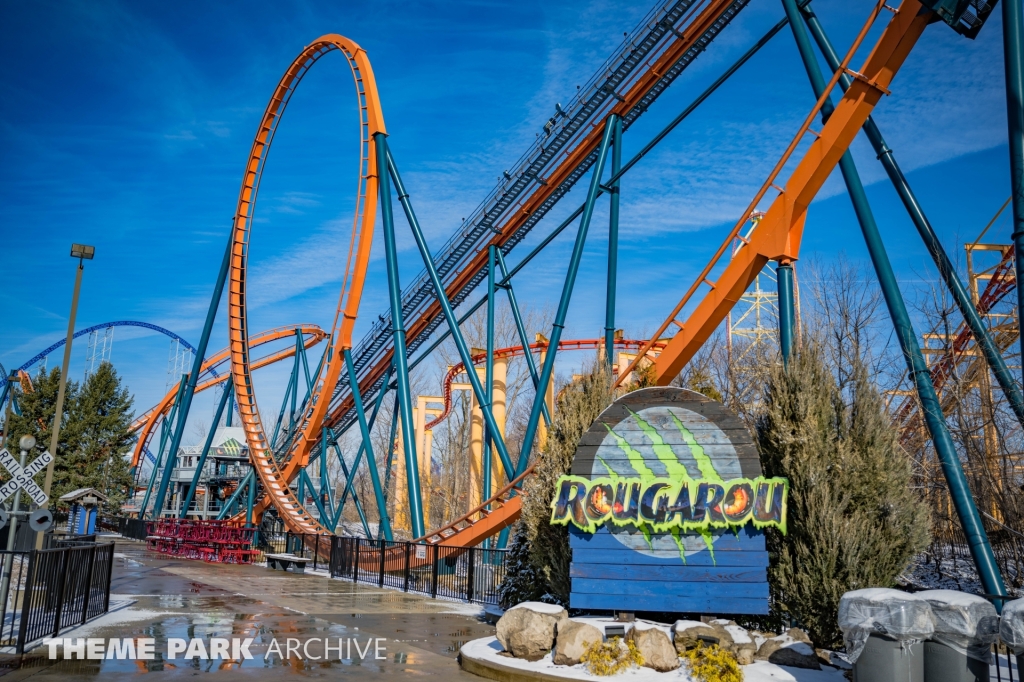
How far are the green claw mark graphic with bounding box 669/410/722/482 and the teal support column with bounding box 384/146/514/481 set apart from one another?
8.14 m

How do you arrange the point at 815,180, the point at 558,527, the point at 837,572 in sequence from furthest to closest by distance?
the point at 815,180 < the point at 558,527 < the point at 837,572

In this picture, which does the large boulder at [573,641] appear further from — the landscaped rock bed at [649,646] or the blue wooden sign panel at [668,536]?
the blue wooden sign panel at [668,536]

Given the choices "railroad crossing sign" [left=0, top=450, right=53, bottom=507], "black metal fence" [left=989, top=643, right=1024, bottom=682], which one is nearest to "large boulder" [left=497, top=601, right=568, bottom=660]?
"black metal fence" [left=989, top=643, right=1024, bottom=682]

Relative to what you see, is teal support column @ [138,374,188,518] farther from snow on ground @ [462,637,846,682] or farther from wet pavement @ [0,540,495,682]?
snow on ground @ [462,637,846,682]

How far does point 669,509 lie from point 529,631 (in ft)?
6.82

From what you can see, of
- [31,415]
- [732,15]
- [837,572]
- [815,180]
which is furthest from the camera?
[31,415]

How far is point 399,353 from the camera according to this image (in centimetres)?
1836

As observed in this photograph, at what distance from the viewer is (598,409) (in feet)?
37.0

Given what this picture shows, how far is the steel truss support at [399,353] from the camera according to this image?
17.3 meters

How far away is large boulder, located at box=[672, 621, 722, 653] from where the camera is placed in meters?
7.95

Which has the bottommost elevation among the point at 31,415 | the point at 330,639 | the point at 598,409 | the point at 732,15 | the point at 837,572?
the point at 330,639

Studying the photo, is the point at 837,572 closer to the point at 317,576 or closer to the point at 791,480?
the point at 791,480

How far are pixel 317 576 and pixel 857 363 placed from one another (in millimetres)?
13282

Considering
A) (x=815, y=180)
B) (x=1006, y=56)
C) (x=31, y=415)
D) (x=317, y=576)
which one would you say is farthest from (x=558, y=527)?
(x=31, y=415)
